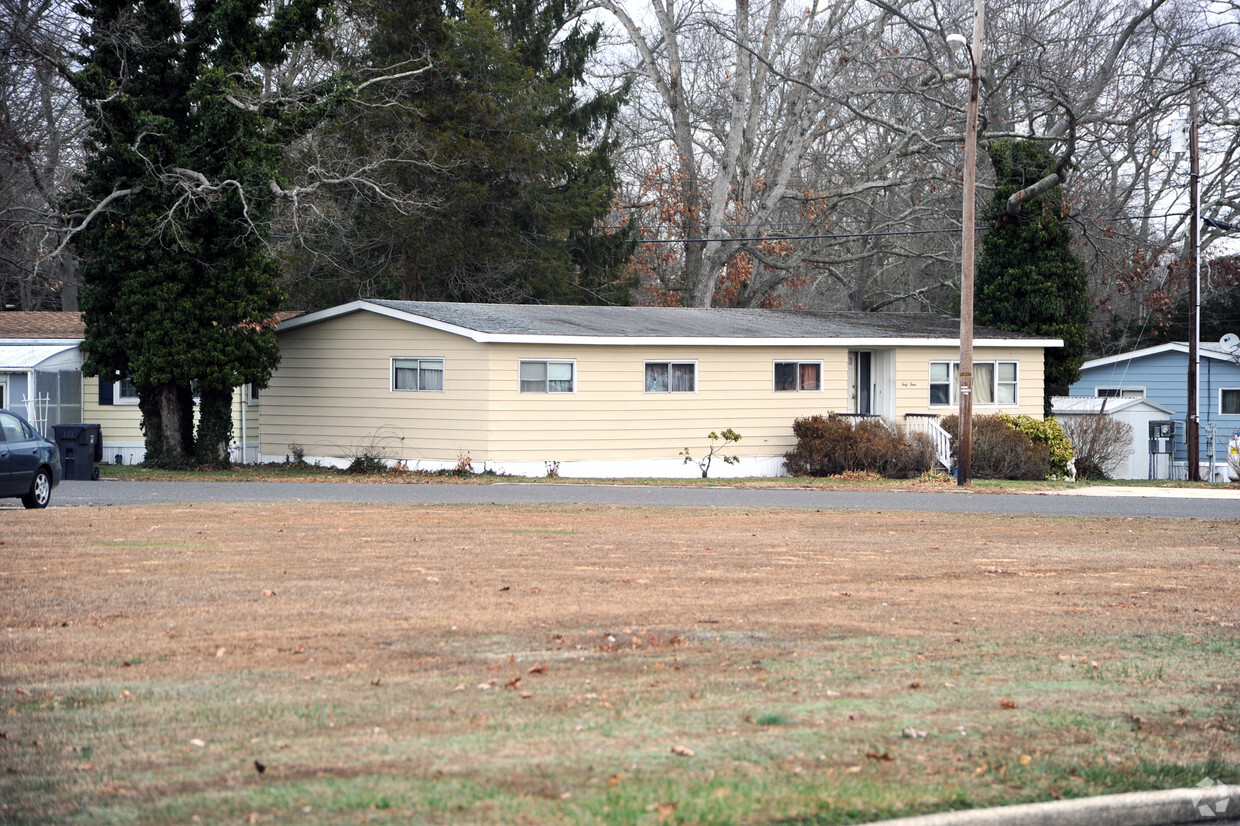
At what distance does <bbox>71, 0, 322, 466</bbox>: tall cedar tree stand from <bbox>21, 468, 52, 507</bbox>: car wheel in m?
8.60

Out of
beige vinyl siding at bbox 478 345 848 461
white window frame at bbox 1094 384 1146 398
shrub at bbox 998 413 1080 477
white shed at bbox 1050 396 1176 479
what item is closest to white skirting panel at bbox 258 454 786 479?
beige vinyl siding at bbox 478 345 848 461

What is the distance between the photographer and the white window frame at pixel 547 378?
86.8 ft

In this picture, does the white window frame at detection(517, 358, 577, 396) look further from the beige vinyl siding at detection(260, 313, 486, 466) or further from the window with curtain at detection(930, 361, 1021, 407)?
the window with curtain at detection(930, 361, 1021, 407)

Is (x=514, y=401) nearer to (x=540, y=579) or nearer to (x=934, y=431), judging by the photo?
(x=934, y=431)

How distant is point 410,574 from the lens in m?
11.0

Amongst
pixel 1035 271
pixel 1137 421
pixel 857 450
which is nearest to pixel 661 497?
pixel 857 450

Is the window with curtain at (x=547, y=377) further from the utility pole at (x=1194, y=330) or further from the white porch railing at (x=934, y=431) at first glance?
the utility pole at (x=1194, y=330)

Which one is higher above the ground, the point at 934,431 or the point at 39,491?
the point at 934,431

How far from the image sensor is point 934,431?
1096 inches

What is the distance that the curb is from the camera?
5121 millimetres

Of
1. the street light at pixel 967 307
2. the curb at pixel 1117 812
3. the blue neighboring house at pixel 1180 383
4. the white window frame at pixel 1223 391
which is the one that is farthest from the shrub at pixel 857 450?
the curb at pixel 1117 812

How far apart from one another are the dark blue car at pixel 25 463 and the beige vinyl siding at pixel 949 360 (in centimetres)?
1910

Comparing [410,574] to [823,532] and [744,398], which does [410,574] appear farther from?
[744,398]

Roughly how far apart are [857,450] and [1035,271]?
9.89 metres
